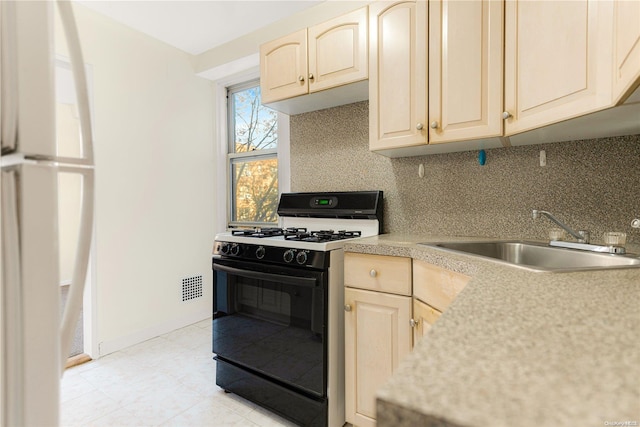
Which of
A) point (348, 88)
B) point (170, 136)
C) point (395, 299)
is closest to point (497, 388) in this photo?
point (395, 299)

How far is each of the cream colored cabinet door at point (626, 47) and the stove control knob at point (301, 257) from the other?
1.25 metres

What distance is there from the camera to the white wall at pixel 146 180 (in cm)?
243

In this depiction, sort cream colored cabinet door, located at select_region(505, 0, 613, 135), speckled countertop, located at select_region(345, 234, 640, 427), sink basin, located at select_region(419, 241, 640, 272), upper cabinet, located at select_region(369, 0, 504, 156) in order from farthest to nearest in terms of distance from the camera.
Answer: upper cabinet, located at select_region(369, 0, 504, 156)
sink basin, located at select_region(419, 241, 640, 272)
cream colored cabinet door, located at select_region(505, 0, 613, 135)
speckled countertop, located at select_region(345, 234, 640, 427)

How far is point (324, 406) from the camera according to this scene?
1549 millimetres

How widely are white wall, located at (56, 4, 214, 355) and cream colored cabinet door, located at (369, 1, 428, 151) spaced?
1933 millimetres

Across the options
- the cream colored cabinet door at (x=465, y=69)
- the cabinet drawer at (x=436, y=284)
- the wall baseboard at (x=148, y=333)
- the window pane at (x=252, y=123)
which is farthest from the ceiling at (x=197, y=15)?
the wall baseboard at (x=148, y=333)

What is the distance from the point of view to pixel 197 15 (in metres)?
2.47

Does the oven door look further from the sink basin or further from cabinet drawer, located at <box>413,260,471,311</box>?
the sink basin

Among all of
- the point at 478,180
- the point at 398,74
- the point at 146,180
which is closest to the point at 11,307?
the point at 398,74

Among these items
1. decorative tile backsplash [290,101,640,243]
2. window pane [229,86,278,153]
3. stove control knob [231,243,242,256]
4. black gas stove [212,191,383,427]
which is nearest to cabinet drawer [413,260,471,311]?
black gas stove [212,191,383,427]

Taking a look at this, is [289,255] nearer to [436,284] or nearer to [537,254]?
[436,284]

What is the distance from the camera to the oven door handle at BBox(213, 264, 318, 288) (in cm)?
156

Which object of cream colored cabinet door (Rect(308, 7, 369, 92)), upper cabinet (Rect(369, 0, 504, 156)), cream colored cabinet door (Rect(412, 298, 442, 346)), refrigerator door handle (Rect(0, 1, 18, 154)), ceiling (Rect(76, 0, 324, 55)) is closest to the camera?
refrigerator door handle (Rect(0, 1, 18, 154))

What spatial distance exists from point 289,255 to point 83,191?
1.02 m
